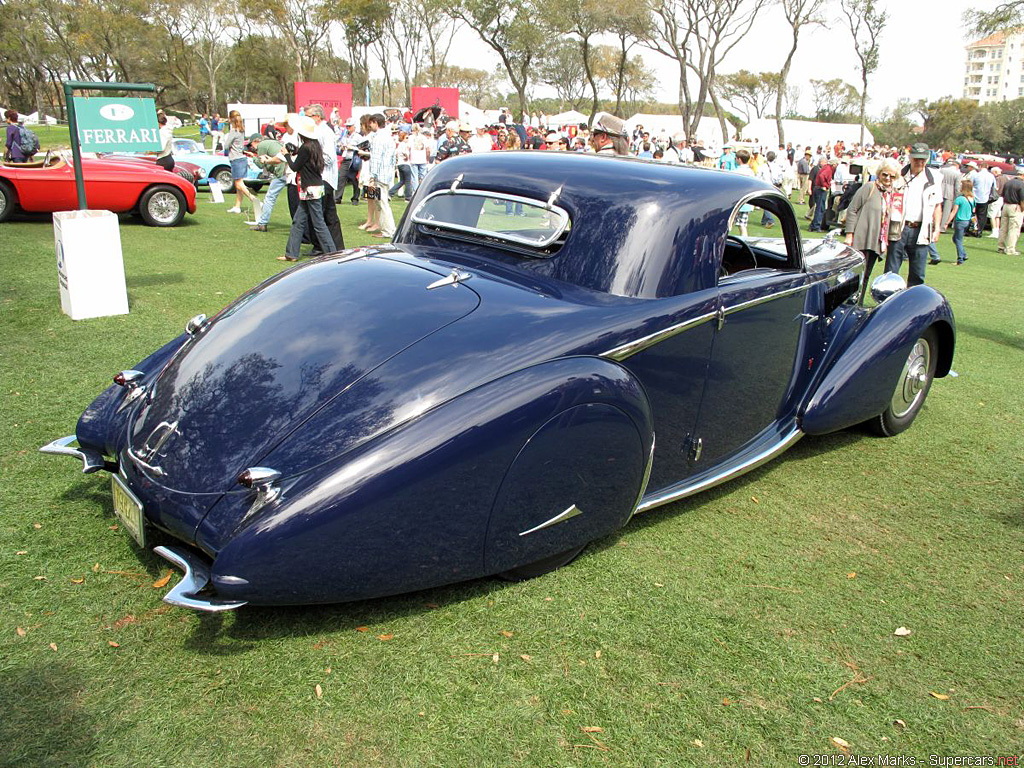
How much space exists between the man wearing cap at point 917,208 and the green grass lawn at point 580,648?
502cm

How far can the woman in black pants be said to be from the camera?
9328 millimetres

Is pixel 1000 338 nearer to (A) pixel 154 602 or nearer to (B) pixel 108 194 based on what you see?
(A) pixel 154 602

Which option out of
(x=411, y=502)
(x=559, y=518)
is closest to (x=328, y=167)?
(x=559, y=518)

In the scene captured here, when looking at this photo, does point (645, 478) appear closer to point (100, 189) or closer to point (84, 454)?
point (84, 454)

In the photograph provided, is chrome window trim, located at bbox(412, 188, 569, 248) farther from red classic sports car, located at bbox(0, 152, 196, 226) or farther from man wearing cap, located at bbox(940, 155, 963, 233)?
man wearing cap, located at bbox(940, 155, 963, 233)

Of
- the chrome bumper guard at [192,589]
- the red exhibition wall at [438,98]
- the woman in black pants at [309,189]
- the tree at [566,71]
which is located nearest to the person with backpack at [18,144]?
the woman in black pants at [309,189]

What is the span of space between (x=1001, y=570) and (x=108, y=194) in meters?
12.6

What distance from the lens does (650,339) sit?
3.28 meters

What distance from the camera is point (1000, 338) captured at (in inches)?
339

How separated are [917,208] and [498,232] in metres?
6.69

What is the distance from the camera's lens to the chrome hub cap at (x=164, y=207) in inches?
498

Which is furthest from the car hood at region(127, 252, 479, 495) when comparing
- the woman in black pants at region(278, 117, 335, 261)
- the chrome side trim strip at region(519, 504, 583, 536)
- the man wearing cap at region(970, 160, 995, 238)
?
the man wearing cap at region(970, 160, 995, 238)

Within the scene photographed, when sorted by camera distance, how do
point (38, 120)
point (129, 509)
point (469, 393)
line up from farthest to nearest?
point (38, 120) < point (129, 509) < point (469, 393)

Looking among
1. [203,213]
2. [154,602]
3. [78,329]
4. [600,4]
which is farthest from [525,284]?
[600,4]
